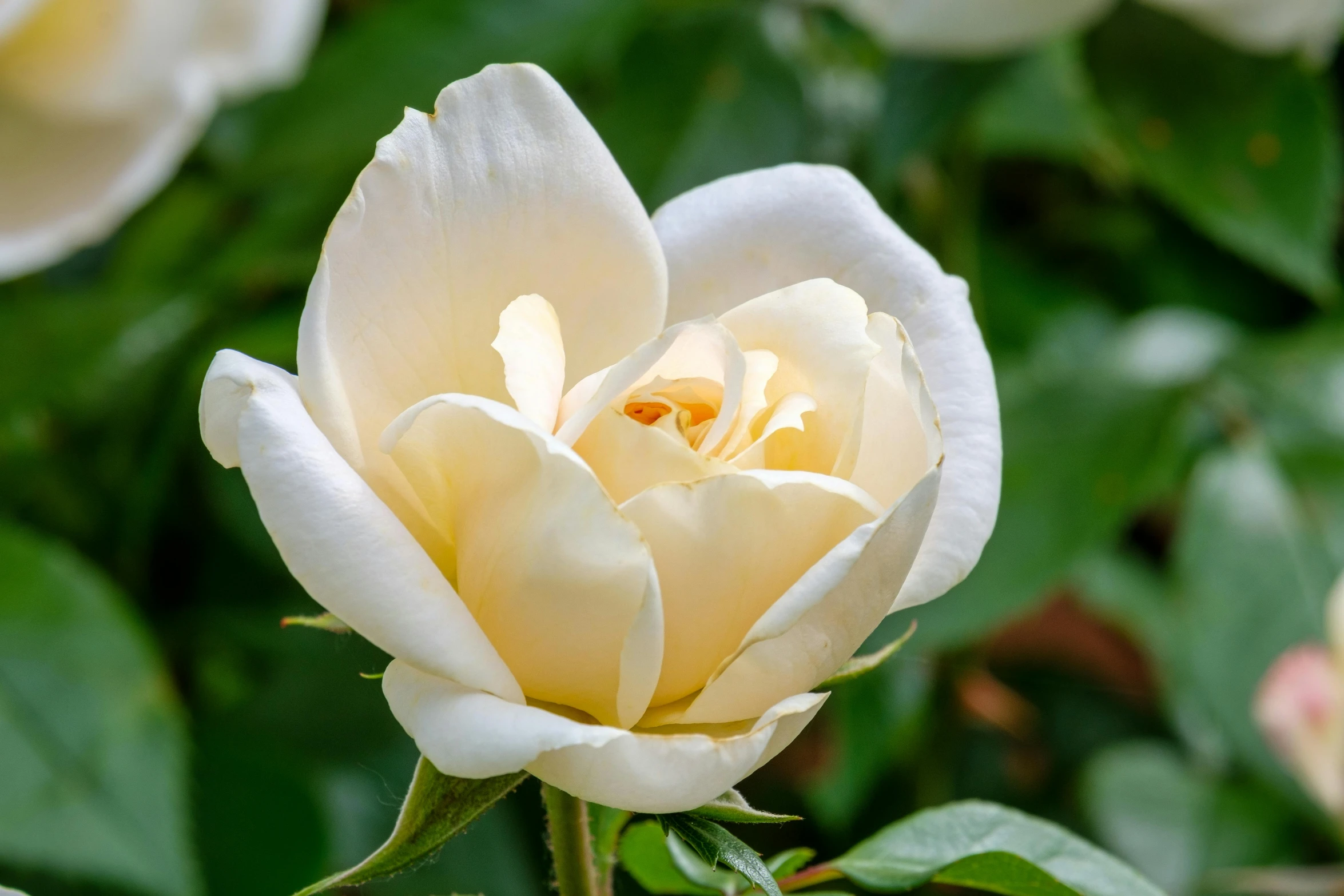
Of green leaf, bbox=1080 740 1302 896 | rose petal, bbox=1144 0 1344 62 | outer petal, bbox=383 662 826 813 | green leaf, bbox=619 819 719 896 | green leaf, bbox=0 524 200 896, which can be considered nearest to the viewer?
outer petal, bbox=383 662 826 813

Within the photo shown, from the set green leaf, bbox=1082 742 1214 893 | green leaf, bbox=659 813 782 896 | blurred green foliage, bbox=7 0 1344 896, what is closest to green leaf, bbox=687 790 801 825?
green leaf, bbox=659 813 782 896

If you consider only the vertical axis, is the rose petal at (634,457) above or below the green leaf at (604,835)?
above

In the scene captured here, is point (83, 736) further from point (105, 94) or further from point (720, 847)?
point (720, 847)

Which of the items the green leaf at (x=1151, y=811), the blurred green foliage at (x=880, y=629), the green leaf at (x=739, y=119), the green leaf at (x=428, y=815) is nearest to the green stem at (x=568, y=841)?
the green leaf at (x=428, y=815)

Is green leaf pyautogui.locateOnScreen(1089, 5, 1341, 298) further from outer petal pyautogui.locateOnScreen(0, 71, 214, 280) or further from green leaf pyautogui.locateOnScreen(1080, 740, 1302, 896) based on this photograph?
outer petal pyautogui.locateOnScreen(0, 71, 214, 280)

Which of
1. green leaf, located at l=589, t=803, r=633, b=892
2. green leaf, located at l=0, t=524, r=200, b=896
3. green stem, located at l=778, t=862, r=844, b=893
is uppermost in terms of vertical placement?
green leaf, located at l=589, t=803, r=633, b=892

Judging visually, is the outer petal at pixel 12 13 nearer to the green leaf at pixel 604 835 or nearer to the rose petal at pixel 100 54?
the rose petal at pixel 100 54

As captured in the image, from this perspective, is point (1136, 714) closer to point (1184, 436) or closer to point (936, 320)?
point (1184, 436)
